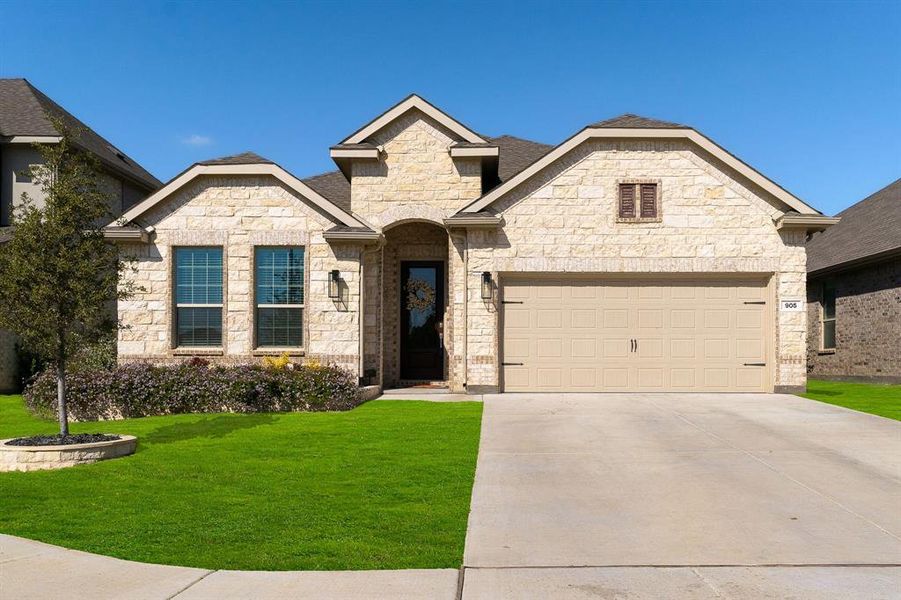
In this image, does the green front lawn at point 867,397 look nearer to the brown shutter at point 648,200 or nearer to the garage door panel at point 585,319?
the garage door panel at point 585,319

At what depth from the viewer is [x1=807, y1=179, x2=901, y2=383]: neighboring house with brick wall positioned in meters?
19.5

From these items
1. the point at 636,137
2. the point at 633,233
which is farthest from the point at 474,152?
the point at 633,233

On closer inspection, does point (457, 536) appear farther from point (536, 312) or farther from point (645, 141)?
point (645, 141)

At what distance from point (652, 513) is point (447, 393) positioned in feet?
32.3

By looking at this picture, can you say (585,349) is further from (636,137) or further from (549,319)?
(636,137)

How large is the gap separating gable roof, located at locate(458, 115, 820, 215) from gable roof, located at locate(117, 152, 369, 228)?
8.83ft

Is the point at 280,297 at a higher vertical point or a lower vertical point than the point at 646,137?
lower

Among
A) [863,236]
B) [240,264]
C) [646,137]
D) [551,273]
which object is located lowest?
[551,273]

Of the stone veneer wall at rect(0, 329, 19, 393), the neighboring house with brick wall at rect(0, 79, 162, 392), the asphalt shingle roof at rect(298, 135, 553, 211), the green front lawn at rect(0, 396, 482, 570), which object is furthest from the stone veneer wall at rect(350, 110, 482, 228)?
the stone veneer wall at rect(0, 329, 19, 393)

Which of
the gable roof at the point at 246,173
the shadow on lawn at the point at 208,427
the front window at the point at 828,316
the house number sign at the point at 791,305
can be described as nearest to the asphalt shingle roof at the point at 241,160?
the gable roof at the point at 246,173

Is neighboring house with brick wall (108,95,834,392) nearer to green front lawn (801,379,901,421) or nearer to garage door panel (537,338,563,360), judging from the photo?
garage door panel (537,338,563,360)

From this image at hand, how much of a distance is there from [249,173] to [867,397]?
1419 centimetres

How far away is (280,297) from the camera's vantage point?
15.9 meters

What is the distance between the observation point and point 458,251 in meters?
16.4
